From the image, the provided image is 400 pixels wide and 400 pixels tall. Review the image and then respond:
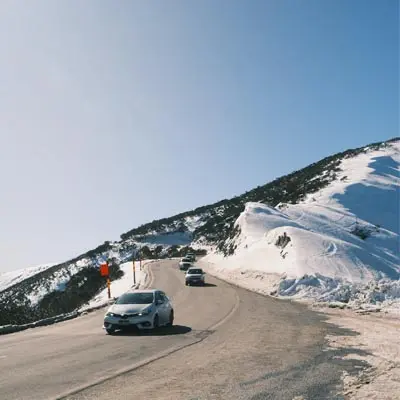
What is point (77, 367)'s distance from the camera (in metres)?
9.87

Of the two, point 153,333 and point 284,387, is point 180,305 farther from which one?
point 284,387

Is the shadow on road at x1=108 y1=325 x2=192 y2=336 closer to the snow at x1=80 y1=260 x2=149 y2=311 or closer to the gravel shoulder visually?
the gravel shoulder

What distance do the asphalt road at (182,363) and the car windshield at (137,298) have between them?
120 cm

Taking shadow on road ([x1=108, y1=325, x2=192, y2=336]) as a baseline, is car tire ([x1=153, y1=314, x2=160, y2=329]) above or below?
above

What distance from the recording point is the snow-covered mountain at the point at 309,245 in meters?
34.8

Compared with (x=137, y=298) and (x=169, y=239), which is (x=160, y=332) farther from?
(x=169, y=239)

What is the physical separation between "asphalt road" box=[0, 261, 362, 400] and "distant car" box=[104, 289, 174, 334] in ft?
1.21

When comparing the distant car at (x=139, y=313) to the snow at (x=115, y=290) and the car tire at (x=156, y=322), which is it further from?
the snow at (x=115, y=290)

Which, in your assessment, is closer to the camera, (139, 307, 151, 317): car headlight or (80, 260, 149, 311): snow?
(139, 307, 151, 317): car headlight

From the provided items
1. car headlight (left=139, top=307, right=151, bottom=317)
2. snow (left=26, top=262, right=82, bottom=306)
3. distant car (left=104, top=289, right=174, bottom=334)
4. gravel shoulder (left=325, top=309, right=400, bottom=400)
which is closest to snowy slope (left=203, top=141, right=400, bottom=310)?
gravel shoulder (left=325, top=309, right=400, bottom=400)

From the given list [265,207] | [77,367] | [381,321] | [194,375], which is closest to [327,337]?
[381,321]

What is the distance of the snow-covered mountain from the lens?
3478 cm

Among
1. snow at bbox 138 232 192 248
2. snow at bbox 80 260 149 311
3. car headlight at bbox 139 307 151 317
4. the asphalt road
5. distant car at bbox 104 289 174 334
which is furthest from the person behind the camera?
snow at bbox 138 232 192 248

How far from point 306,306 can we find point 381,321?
7232 mm
